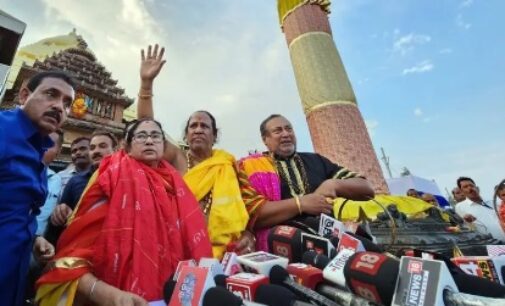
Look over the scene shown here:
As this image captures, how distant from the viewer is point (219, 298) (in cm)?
72

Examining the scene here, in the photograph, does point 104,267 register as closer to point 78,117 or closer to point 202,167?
point 202,167

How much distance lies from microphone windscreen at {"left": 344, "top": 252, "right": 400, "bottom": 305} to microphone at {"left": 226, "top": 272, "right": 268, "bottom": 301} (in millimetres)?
226

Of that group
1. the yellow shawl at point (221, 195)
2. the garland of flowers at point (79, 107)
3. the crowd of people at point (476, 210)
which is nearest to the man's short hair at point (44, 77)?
the yellow shawl at point (221, 195)

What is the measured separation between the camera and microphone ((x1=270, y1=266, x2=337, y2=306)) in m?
0.71

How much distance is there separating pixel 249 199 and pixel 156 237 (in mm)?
577

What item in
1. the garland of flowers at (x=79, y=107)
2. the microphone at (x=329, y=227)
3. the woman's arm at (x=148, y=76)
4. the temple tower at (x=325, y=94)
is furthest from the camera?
the garland of flowers at (x=79, y=107)

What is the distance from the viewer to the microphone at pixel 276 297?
700 millimetres

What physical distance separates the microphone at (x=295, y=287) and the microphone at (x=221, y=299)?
0.13 metres

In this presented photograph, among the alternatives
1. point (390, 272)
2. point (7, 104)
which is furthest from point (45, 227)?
point (7, 104)

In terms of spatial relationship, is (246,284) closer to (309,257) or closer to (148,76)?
(309,257)

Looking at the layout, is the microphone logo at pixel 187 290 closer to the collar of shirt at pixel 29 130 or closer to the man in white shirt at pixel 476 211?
the collar of shirt at pixel 29 130

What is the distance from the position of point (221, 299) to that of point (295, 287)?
20 cm

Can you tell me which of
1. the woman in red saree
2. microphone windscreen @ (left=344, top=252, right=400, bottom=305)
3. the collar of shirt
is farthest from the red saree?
microphone windscreen @ (left=344, top=252, right=400, bottom=305)

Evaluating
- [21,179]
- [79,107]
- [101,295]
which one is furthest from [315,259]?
[79,107]
